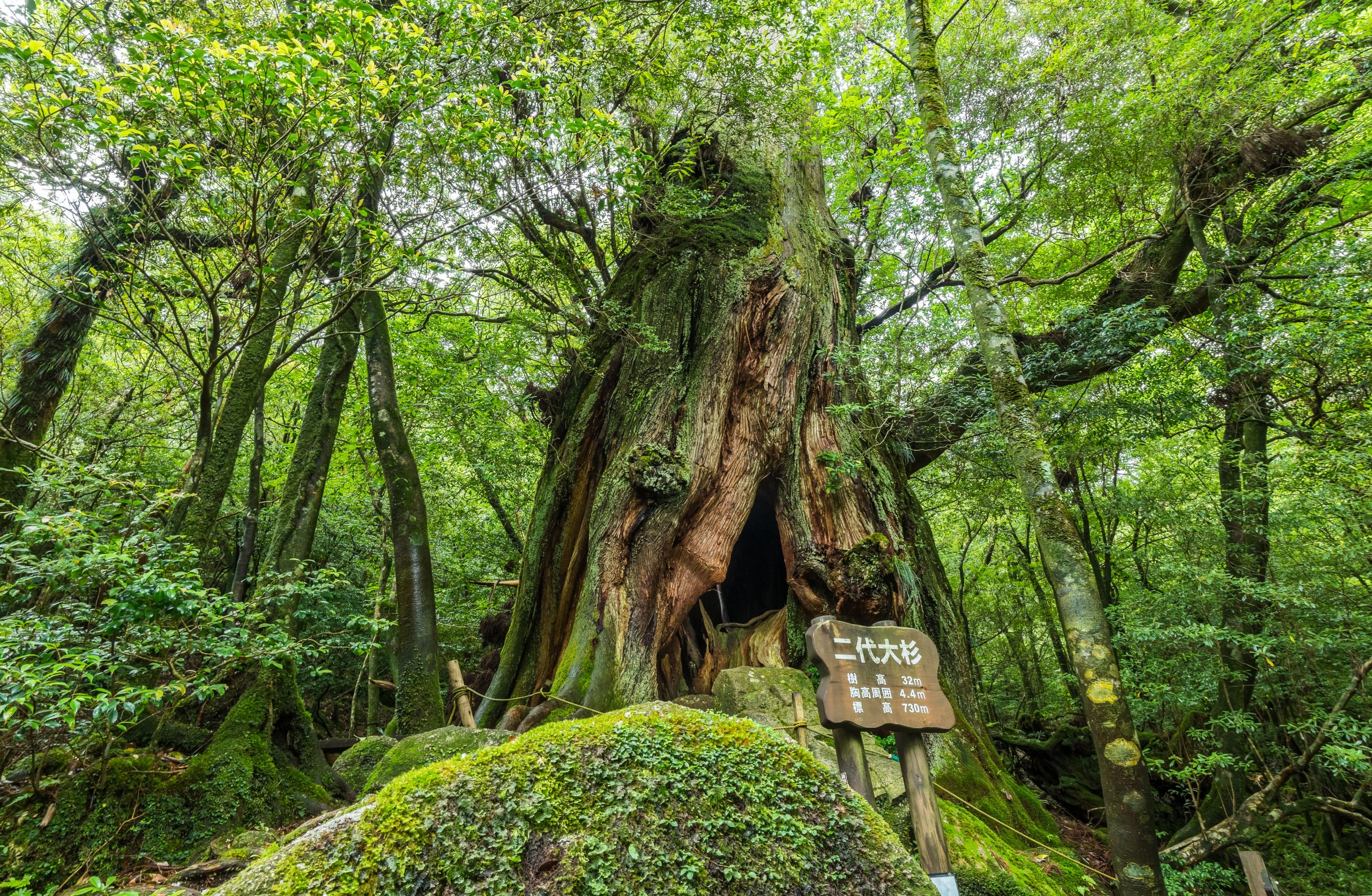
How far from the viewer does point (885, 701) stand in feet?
11.9

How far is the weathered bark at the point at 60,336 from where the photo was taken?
5008 mm

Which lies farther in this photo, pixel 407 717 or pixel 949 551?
pixel 949 551

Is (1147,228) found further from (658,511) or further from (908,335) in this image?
(658,511)

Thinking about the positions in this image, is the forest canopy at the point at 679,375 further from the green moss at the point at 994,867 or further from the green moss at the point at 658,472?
the green moss at the point at 994,867

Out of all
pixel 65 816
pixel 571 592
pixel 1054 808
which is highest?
pixel 571 592

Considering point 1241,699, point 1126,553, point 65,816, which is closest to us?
point 65,816

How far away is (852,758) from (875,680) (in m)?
0.48

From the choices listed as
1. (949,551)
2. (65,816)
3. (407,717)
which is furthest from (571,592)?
(949,551)

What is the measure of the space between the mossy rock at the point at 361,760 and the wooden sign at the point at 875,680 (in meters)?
4.36

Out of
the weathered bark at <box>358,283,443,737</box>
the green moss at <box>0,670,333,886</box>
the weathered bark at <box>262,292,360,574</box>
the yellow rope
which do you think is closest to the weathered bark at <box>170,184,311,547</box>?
the weathered bark at <box>358,283,443,737</box>

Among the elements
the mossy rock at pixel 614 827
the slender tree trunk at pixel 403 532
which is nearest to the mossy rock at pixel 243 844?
the slender tree trunk at pixel 403 532

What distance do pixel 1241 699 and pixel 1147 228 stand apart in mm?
6264

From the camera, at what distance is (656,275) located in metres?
7.55

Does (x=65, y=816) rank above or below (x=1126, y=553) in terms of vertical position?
below
